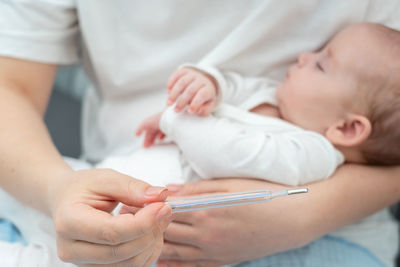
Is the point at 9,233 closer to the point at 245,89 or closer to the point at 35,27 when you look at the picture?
the point at 35,27

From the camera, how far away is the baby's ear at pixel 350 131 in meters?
0.82

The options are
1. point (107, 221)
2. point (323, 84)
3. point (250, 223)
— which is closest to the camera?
point (107, 221)

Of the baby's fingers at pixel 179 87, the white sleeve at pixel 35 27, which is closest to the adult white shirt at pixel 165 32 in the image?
the white sleeve at pixel 35 27

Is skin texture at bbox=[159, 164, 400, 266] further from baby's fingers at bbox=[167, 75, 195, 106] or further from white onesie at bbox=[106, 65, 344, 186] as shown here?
baby's fingers at bbox=[167, 75, 195, 106]

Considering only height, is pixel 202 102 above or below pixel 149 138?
above

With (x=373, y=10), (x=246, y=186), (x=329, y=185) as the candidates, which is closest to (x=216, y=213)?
(x=246, y=186)

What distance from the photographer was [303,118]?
35.1 inches

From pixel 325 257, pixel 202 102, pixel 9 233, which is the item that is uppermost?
pixel 202 102

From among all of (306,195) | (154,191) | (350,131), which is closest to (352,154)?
(350,131)

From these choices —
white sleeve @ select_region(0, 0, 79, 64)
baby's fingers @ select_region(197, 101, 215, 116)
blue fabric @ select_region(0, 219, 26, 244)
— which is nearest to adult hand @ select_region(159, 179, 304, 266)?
baby's fingers @ select_region(197, 101, 215, 116)

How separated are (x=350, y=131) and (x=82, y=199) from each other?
534 millimetres

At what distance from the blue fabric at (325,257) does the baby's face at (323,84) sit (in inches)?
10.1

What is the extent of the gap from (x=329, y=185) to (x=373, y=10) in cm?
39

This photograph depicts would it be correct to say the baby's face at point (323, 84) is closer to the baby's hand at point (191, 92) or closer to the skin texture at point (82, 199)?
the baby's hand at point (191, 92)
